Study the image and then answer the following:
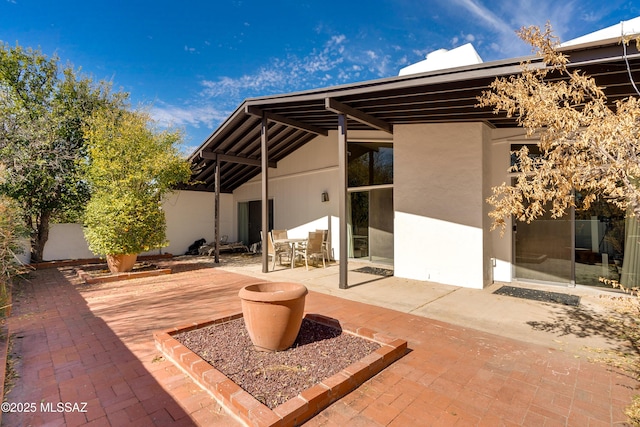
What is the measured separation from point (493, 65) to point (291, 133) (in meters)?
6.64

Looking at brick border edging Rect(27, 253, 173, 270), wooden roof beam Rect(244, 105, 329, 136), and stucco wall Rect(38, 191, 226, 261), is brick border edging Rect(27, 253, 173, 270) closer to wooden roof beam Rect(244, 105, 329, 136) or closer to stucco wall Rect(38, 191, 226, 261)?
stucco wall Rect(38, 191, 226, 261)

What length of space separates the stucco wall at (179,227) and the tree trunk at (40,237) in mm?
335

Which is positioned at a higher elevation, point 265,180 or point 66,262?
point 265,180

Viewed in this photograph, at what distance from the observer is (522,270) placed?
6039 mm

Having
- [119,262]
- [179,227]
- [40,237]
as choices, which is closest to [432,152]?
[119,262]

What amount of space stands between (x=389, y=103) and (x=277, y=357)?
15.4 ft

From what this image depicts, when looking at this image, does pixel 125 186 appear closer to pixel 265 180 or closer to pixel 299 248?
pixel 265 180

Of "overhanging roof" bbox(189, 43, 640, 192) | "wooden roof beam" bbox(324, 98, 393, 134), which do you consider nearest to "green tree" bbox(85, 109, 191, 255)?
"overhanging roof" bbox(189, 43, 640, 192)

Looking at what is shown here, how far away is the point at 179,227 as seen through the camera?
38.4 feet

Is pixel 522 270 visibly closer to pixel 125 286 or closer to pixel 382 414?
pixel 382 414

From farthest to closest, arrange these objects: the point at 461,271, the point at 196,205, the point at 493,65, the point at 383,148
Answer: the point at 196,205 → the point at 383,148 → the point at 461,271 → the point at 493,65

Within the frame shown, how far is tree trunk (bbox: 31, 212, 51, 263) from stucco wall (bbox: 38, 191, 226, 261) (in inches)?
13.2

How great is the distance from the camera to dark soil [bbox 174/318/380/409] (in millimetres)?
2359

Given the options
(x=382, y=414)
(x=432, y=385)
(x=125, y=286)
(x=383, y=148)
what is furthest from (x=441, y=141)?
(x=125, y=286)
